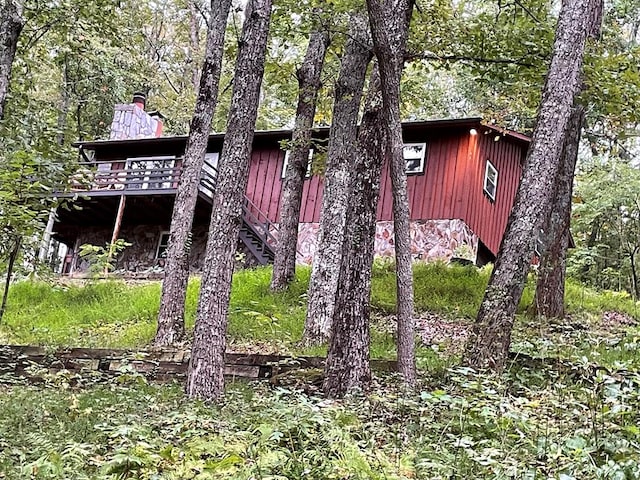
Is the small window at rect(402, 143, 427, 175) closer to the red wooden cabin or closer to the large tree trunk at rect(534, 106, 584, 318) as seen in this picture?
the red wooden cabin

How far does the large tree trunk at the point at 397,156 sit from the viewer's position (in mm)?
5578

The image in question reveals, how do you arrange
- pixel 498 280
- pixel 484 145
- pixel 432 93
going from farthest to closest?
pixel 432 93 < pixel 484 145 < pixel 498 280

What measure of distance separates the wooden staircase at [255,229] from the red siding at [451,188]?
0.45 m

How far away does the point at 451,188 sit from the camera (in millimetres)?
15633

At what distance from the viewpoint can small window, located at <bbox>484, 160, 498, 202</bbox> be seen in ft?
54.2

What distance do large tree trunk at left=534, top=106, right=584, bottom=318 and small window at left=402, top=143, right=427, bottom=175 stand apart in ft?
22.7

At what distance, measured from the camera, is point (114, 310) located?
A: 11273mm

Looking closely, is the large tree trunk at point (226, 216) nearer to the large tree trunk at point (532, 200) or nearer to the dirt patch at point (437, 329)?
the large tree trunk at point (532, 200)

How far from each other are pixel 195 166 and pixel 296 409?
5666 millimetres

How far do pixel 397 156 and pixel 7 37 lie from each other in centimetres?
548

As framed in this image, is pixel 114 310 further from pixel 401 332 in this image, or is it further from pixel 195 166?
pixel 401 332

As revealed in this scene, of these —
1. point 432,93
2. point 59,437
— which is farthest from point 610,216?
point 59,437

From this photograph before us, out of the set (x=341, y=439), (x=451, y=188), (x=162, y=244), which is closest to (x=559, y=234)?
(x=451, y=188)

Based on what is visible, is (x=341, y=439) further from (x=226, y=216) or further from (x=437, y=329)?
(x=437, y=329)
